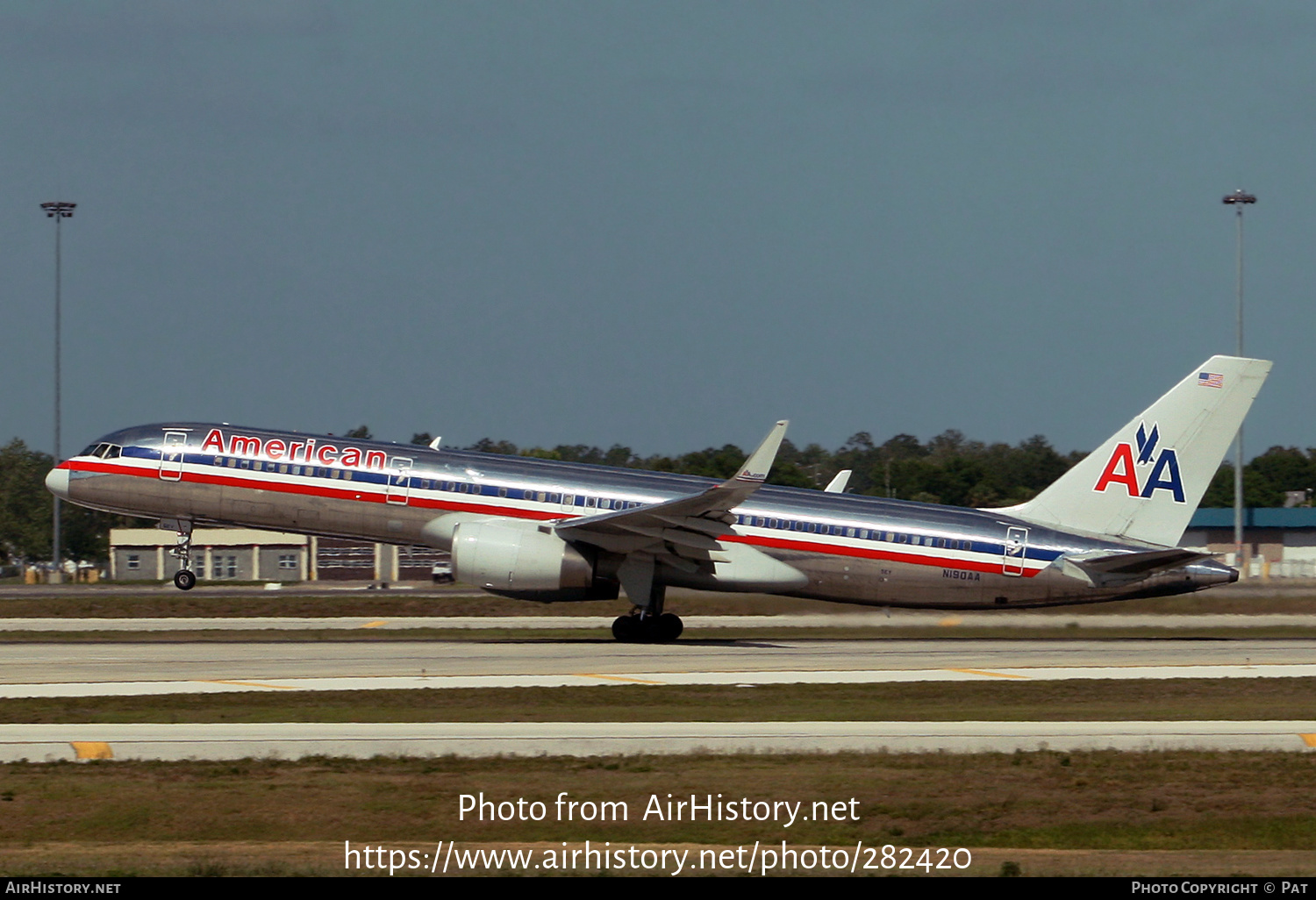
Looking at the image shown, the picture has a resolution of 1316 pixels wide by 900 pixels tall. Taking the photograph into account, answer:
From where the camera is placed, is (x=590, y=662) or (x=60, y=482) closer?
(x=590, y=662)

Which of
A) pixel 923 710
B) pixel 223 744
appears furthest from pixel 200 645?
pixel 923 710

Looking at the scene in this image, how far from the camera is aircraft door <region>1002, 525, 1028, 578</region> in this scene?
3497 centimetres

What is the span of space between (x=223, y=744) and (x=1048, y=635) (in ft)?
81.6

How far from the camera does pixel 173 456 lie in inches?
1396

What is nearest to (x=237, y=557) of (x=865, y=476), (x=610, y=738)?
(x=865, y=476)

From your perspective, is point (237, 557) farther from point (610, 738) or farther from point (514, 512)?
point (610, 738)

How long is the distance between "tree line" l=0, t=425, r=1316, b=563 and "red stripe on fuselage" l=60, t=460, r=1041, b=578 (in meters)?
39.8

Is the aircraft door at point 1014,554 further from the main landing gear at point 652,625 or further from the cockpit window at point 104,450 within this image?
the cockpit window at point 104,450

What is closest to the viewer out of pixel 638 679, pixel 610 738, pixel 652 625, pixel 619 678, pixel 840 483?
pixel 610 738

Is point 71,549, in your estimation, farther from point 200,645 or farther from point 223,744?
point 223,744

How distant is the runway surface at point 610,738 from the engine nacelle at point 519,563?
1206 centimetres

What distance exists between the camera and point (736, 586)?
34.4 meters

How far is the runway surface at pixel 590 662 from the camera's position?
25.4m

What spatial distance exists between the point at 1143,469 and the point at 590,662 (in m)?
16.0
